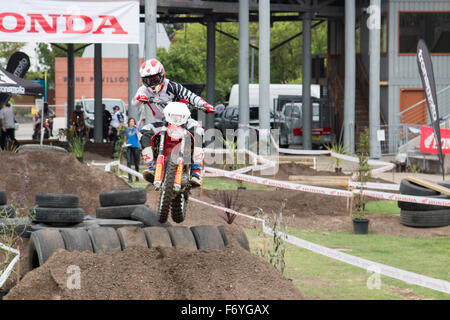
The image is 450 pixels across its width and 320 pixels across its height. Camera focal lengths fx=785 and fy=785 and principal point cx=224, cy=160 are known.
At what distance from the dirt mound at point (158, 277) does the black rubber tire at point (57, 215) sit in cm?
244

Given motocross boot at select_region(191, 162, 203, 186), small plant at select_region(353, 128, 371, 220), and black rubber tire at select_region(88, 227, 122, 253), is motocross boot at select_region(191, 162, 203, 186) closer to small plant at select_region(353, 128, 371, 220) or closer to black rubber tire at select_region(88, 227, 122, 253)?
black rubber tire at select_region(88, 227, 122, 253)

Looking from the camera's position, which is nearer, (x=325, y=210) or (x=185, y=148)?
(x=185, y=148)

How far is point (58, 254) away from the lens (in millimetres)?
8352

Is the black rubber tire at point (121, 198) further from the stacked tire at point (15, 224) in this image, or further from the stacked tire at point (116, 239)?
the stacked tire at point (116, 239)

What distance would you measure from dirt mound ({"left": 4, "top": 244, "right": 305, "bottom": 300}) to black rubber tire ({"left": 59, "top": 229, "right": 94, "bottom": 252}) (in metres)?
0.47

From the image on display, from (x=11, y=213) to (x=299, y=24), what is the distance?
54767 mm

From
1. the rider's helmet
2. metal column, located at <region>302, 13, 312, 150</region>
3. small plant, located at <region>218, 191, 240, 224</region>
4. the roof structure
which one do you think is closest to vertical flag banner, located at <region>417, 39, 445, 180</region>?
small plant, located at <region>218, 191, 240, 224</region>

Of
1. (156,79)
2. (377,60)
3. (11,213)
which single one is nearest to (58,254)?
(156,79)

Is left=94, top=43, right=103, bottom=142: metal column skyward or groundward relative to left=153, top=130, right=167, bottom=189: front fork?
skyward

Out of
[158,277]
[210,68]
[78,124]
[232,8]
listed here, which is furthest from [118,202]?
[210,68]

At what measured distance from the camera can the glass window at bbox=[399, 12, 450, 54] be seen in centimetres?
3322

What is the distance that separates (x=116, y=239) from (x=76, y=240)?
0.46m

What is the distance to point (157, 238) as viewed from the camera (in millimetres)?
9219

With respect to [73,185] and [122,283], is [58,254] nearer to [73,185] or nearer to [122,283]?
[122,283]
